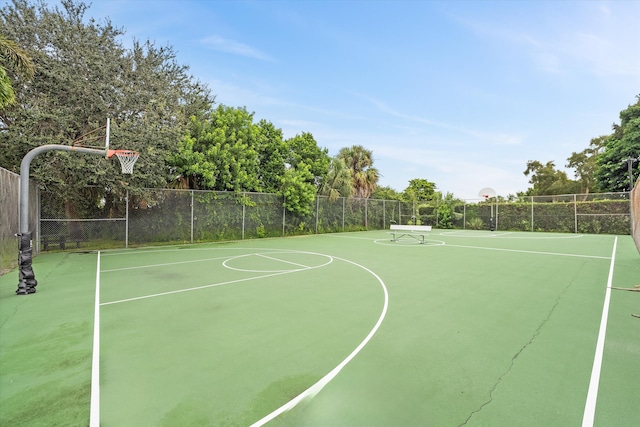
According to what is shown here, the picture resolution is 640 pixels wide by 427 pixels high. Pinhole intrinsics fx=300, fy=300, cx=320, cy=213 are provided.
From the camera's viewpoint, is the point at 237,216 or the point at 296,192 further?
the point at 296,192

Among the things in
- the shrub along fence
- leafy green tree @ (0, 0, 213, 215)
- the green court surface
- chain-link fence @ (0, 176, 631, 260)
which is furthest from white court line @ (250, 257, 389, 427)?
the shrub along fence

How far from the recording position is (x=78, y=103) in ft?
36.5

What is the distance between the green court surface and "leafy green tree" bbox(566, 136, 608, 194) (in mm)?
40499

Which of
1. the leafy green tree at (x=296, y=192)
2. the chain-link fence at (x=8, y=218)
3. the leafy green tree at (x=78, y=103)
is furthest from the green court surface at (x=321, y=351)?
the leafy green tree at (x=296, y=192)

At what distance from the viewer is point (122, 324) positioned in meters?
4.13

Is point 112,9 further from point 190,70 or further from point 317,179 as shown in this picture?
point 317,179

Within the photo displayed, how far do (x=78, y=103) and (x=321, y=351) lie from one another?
1317 cm

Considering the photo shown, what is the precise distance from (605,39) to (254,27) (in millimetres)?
13898

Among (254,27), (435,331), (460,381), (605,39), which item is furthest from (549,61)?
(460,381)

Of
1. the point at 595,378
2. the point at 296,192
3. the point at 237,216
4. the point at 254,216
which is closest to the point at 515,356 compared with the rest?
the point at 595,378

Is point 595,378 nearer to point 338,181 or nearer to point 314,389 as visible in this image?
point 314,389

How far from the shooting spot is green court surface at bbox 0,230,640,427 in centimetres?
228

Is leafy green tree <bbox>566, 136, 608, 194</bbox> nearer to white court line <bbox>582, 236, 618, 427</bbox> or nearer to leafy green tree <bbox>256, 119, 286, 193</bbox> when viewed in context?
leafy green tree <bbox>256, 119, 286, 193</bbox>

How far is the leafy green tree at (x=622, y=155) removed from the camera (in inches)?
885
